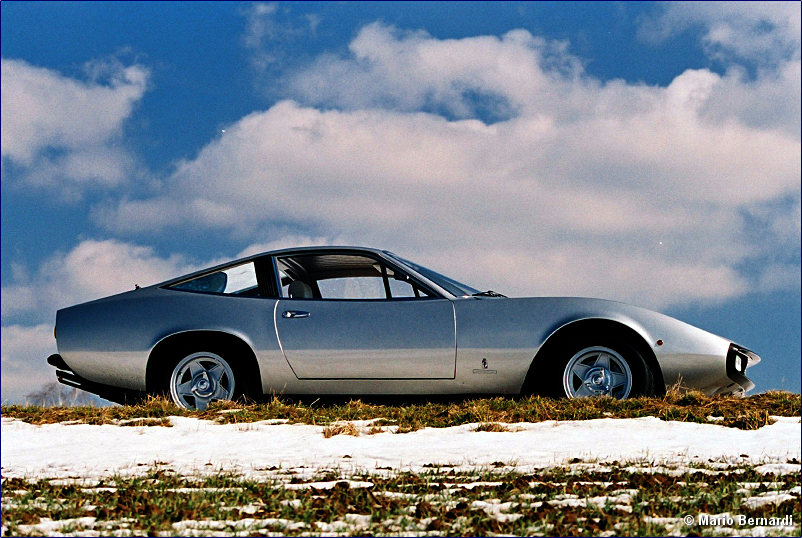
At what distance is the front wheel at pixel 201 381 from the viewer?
324 inches

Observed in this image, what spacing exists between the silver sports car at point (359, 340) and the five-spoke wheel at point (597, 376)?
1cm

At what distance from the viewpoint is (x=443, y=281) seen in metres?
8.41

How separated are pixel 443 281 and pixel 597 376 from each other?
1.66 m

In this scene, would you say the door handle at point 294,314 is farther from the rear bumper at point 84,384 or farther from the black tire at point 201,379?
the rear bumper at point 84,384

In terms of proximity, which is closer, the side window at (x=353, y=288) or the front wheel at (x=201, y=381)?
the front wheel at (x=201, y=381)

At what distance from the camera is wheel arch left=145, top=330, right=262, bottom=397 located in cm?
819

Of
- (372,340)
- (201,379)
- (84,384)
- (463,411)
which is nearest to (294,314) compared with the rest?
(372,340)

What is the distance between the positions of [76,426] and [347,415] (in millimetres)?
2458

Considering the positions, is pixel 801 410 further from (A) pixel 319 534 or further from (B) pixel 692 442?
(A) pixel 319 534

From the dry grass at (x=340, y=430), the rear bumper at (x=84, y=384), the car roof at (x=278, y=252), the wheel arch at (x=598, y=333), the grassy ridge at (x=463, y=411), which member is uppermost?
the car roof at (x=278, y=252)

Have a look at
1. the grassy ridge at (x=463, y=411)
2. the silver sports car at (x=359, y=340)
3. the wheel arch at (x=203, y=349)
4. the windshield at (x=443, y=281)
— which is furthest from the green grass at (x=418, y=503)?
the windshield at (x=443, y=281)

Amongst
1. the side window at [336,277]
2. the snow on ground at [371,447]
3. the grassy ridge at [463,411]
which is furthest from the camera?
the side window at [336,277]

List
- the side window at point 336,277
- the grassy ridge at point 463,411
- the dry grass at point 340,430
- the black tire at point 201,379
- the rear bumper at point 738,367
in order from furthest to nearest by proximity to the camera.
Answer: the side window at point 336,277, the black tire at point 201,379, the rear bumper at point 738,367, the grassy ridge at point 463,411, the dry grass at point 340,430

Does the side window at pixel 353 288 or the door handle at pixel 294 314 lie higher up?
the side window at pixel 353 288
